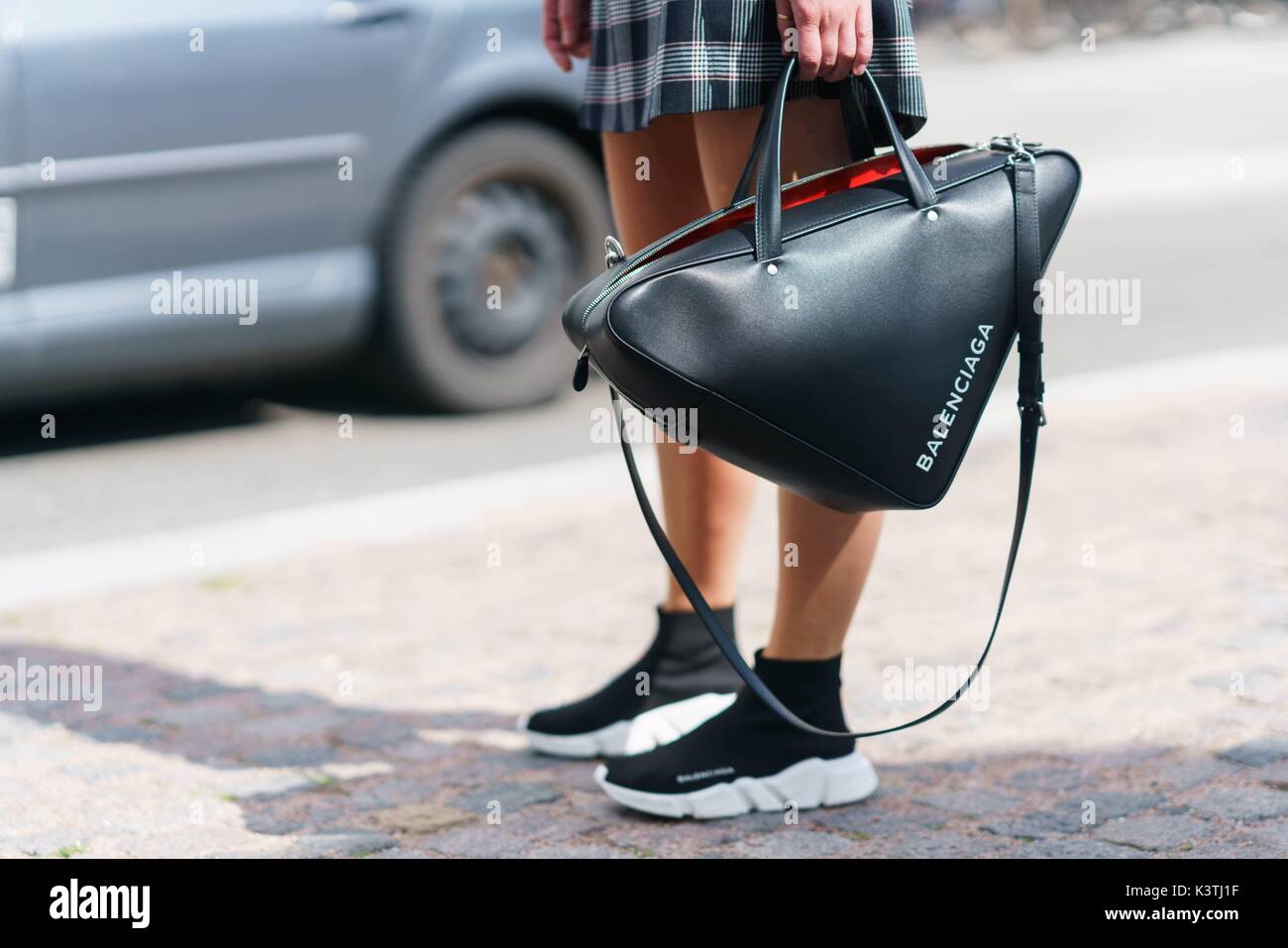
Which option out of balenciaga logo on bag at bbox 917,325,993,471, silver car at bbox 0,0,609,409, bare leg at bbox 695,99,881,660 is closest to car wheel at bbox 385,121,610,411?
silver car at bbox 0,0,609,409

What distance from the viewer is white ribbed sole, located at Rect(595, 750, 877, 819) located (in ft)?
8.02

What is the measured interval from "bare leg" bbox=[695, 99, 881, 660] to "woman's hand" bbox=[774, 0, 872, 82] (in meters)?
0.11

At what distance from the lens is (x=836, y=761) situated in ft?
8.11

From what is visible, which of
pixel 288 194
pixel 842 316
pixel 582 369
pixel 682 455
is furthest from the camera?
pixel 288 194

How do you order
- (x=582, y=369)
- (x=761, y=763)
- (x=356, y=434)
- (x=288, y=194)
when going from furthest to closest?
1. (x=356, y=434)
2. (x=288, y=194)
3. (x=761, y=763)
4. (x=582, y=369)

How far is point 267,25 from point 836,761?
124 inches

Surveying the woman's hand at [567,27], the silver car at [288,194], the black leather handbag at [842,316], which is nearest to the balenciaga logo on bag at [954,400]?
the black leather handbag at [842,316]

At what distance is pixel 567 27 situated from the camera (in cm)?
270

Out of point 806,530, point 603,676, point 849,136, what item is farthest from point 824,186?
point 603,676

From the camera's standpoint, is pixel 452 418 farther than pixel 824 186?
Yes

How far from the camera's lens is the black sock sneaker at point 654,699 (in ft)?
8.93

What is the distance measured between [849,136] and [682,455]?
0.58m

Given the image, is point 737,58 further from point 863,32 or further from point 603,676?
point 603,676
